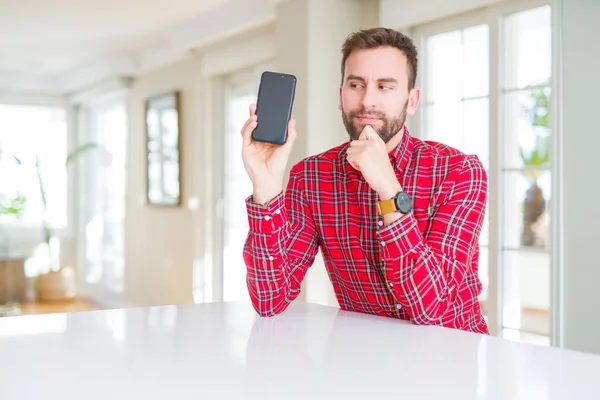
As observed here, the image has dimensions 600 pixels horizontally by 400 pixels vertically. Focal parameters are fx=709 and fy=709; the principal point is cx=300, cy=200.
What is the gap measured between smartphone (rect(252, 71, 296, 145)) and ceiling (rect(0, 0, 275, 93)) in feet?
10.2

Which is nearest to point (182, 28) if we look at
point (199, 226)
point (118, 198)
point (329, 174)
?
point (199, 226)

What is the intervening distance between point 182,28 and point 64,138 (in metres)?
3.34

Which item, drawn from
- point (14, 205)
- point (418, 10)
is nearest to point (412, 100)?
point (418, 10)

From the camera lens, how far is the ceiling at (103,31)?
194 inches

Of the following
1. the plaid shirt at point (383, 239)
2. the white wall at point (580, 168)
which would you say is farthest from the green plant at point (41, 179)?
the plaid shirt at point (383, 239)

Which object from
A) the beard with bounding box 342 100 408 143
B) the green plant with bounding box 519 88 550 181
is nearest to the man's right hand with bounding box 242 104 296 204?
the beard with bounding box 342 100 408 143

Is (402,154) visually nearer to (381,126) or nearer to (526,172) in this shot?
(381,126)

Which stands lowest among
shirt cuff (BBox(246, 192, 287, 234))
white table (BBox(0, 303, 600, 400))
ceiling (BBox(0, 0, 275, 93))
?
white table (BBox(0, 303, 600, 400))

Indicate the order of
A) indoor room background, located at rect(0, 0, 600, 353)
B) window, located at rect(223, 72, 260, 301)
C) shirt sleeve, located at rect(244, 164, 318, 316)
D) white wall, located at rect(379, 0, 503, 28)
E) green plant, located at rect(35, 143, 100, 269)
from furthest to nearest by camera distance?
green plant, located at rect(35, 143, 100, 269) → window, located at rect(223, 72, 260, 301) → white wall, located at rect(379, 0, 503, 28) → indoor room background, located at rect(0, 0, 600, 353) → shirt sleeve, located at rect(244, 164, 318, 316)

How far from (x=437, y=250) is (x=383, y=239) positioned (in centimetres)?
12

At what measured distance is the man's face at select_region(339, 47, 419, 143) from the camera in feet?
4.81

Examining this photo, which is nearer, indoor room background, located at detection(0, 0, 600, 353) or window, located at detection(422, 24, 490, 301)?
Answer: indoor room background, located at detection(0, 0, 600, 353)

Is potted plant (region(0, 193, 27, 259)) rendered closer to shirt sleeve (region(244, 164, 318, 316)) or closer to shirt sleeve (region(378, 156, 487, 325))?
shirt sleeve (region(244, 164, 318, 316))

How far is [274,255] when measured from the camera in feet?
4.86
